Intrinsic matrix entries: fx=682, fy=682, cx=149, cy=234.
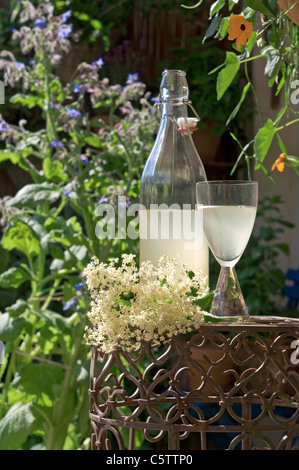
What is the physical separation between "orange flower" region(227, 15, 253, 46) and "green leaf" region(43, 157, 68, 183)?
1010 mm

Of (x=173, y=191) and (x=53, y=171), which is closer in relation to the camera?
(x=173, y=191)

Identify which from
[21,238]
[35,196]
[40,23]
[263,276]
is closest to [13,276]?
[21,238]

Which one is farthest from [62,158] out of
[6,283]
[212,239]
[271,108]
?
[271,108]

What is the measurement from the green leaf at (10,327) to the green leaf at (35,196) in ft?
0.90

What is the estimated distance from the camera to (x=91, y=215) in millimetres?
1801

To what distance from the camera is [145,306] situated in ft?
2.24

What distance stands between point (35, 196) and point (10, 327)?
316mm

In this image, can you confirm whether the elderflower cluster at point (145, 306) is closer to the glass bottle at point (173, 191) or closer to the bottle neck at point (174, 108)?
the glass bottle at point (173, 191)

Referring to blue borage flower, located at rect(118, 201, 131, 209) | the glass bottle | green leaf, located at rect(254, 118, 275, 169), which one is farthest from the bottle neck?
blue borage flower, located at rect(118, 201, 131, 209)

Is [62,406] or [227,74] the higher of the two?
[227,74]

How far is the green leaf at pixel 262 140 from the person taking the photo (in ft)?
2.74

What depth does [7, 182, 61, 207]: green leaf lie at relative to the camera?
1633 millimetres

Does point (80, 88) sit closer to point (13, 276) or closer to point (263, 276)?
point (13, 276)

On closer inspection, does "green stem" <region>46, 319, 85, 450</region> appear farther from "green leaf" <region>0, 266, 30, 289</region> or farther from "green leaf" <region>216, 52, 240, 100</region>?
"green leaf" <region>216, 52, 240, 100</region>
